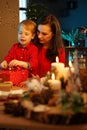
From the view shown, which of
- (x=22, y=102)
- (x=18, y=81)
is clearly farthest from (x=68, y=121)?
(x=18, y=81)

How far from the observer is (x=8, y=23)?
4.75m

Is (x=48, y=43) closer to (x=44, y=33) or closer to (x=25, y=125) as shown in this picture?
(x=44, y=33)

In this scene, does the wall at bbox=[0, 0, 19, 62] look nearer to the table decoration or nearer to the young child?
the young child

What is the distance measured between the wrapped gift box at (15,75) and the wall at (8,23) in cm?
275

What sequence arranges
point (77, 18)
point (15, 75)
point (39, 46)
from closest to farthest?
point (15, 75) < point (39, 46) < point (77, 18)

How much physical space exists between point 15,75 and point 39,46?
1.86 ft

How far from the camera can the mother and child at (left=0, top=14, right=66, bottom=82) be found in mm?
2334

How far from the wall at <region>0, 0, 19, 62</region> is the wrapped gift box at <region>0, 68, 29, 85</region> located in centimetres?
275

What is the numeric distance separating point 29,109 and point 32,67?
1091mm

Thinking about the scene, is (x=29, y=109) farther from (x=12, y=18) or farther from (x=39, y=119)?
(x=12, y=18)

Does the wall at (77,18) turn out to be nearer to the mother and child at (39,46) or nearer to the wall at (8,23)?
the wall at (8,23)

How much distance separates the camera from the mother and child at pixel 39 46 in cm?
233

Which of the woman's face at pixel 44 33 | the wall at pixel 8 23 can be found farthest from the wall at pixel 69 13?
the woman's face at pixel 44 33

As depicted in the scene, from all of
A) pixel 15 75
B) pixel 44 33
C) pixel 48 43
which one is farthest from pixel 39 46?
pixel 15 75
